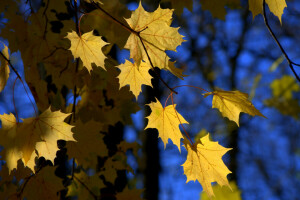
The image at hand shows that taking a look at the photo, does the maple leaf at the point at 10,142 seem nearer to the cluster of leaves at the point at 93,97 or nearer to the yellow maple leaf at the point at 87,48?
the cluster of leaves at the point at 93,97

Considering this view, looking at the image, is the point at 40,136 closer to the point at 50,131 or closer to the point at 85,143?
the point at 50,131

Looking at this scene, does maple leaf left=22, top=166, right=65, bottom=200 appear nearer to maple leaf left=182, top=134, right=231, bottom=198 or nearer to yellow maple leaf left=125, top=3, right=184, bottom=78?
maple leaf left=182, top=134, right=231, bottom=198

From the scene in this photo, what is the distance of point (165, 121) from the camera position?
4.49 feet

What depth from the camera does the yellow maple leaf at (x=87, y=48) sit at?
1.30 metres

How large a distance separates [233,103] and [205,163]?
0.94 ft

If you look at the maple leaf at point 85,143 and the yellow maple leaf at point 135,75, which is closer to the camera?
the yellow maple leaf at point 135,75

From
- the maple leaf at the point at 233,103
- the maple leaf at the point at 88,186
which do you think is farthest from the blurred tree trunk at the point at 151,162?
A: the maple leaf at the point at 233,103

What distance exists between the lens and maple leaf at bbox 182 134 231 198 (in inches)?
52.0

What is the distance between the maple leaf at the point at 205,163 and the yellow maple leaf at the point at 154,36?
0.37 m

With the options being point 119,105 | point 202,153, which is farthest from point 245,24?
point 202,153

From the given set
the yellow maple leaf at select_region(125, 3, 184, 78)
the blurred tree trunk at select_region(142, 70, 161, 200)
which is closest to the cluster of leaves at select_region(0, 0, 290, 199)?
the yellow maple leaf at select_region(125, 3, 184, 78)

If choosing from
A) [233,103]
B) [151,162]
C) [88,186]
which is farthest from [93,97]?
[151,162]

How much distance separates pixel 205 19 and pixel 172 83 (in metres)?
2.33

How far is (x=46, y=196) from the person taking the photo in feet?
5.35
